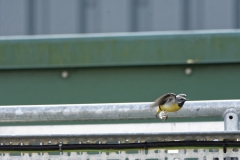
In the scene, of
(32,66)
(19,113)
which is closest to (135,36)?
(32,66)

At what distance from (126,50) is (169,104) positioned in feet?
7.18

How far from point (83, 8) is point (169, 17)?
672 millimetres

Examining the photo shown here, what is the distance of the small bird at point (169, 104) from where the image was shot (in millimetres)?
2059

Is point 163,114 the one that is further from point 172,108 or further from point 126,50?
point 126,50

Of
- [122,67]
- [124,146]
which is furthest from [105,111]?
[122,67]

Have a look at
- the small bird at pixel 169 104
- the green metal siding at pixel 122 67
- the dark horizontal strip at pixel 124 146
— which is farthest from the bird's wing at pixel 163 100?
the green metal siding at pixel 122 67

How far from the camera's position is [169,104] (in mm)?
2080

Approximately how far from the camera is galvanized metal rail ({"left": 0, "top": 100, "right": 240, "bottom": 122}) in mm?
2076

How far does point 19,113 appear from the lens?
2148 millimetres

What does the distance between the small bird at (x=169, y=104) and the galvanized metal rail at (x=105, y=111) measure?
0.04m

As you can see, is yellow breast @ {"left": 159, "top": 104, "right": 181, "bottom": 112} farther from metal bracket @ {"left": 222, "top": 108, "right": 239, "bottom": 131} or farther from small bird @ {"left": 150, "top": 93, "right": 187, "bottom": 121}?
metal bracket @ {"left": 222, "top": 108, "right": 239, "bottom": 131}

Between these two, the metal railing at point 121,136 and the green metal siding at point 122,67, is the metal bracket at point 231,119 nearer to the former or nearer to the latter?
the metal railing at point 121,136

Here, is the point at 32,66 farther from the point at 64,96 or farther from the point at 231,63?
the point at 231,63

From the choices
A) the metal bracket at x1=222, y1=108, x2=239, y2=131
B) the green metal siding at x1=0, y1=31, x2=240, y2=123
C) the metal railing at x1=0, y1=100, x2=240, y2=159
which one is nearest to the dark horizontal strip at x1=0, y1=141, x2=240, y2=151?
the metal railing at x1=0, y1=100, x2=240, y2=159
